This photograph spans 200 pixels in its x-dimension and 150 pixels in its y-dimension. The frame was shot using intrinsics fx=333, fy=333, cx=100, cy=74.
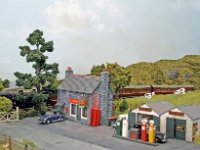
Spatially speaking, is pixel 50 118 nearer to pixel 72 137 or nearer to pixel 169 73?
pixel 72 137

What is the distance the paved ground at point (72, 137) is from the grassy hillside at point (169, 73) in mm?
57005

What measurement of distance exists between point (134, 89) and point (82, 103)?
2163cm

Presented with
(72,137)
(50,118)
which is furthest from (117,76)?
(72,137)

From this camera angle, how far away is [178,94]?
59.2 metres

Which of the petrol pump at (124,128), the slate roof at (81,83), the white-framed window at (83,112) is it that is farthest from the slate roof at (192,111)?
the white-framed window at (83,112)

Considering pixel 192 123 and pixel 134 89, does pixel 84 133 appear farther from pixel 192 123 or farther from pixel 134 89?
pixel 134 89

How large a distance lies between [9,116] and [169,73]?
261 ft

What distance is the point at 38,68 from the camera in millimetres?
48250

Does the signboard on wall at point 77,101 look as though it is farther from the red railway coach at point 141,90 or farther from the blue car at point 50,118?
the red railway coach at point 141,90

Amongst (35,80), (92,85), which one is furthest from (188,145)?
(35,80)

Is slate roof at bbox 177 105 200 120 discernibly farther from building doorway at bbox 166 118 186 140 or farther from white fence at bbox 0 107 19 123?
white fence at bbox 0 107 19 123

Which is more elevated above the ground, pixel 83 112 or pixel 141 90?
pixel 141 90

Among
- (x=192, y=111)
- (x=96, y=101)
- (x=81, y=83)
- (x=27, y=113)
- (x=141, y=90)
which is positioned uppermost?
(x=81, y=83)

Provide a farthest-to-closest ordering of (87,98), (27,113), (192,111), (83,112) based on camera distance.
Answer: (27,113) → (83,112) → (87,98) → (192,111)
